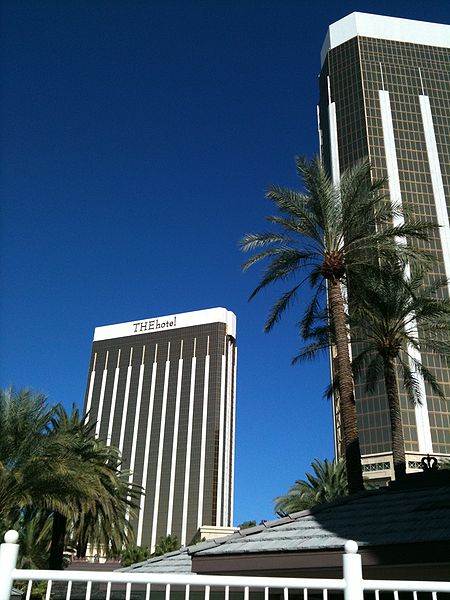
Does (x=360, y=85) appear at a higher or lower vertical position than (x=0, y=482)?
higher

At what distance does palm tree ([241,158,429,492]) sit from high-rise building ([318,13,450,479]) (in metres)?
60.5

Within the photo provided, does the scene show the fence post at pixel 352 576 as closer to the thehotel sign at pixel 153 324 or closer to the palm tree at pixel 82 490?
the palm tree at pixel 82 490

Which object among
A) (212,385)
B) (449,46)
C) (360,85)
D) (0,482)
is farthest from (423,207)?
(0,482)

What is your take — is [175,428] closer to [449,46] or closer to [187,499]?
[187,499]

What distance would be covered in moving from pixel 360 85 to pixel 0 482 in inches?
3533

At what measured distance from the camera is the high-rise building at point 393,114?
3282 inches

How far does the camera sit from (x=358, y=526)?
32.3 ft

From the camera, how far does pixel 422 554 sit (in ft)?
26.2

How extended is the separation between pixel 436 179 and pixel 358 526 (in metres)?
85.7

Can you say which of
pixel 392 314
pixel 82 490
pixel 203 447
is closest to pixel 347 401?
pixel 392 314

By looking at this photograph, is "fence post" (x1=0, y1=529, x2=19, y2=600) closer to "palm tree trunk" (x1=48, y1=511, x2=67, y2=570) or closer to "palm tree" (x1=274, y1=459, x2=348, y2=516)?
"palm tree trunk" (x1=48, y1=511, x2=67, y2=570)

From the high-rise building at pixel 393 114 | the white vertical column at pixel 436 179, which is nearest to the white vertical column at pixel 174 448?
the high-rise building at pixel 393 114

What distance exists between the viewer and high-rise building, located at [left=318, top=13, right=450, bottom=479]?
83.4 meters

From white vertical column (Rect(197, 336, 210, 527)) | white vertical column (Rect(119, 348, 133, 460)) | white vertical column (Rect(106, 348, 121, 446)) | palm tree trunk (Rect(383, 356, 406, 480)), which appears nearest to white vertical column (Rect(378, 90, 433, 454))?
palm tree trunk (Rect(383, 356, 406, 480))
